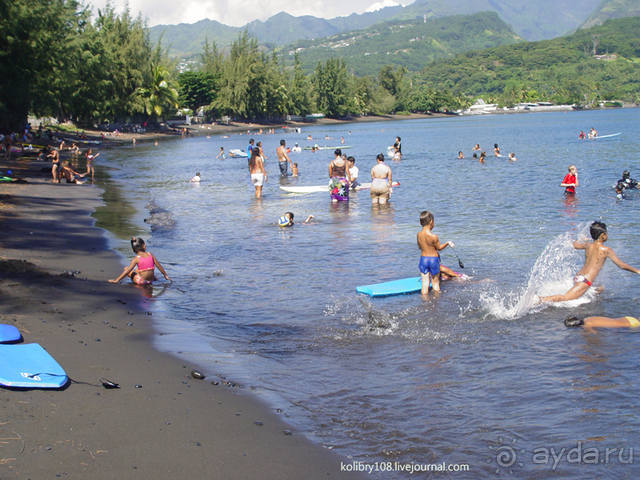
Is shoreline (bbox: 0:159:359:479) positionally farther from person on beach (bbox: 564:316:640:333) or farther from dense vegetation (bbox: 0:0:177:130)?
dense vegetation (bbox: 0:0:177:130)

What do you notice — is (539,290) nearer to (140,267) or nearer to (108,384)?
(140,267)

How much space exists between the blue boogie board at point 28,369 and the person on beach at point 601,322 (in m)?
6.99

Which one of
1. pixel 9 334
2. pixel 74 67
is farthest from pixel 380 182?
pixel 74 67

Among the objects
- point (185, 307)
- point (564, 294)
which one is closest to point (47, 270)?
point (185, 307)

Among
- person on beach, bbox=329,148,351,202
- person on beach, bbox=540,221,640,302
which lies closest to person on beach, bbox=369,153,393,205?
person on beach, bbox=329,148,351,202

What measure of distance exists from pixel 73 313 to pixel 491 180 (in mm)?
26099

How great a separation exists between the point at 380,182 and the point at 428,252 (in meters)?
11.6

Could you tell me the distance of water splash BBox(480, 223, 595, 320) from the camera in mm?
10109

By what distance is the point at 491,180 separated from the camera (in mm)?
31438

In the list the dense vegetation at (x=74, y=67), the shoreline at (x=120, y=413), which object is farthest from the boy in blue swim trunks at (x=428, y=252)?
the dense vegetation at (x=74, y=67)

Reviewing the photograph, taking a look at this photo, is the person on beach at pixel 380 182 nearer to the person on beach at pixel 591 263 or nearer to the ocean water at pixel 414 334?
the ocean water at pixel 414 334

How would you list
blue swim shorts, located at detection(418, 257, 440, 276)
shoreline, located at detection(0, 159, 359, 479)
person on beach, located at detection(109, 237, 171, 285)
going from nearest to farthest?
shoreline, located at detection(0, 159, 359, 479)
blue swim shorts, located at detection(418, 257, 440, 276)
person on beach, located at detection(109, 237, 171, 285)

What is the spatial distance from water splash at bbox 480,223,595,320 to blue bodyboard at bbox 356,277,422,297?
1263mm

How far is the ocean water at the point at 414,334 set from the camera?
6018 mm
